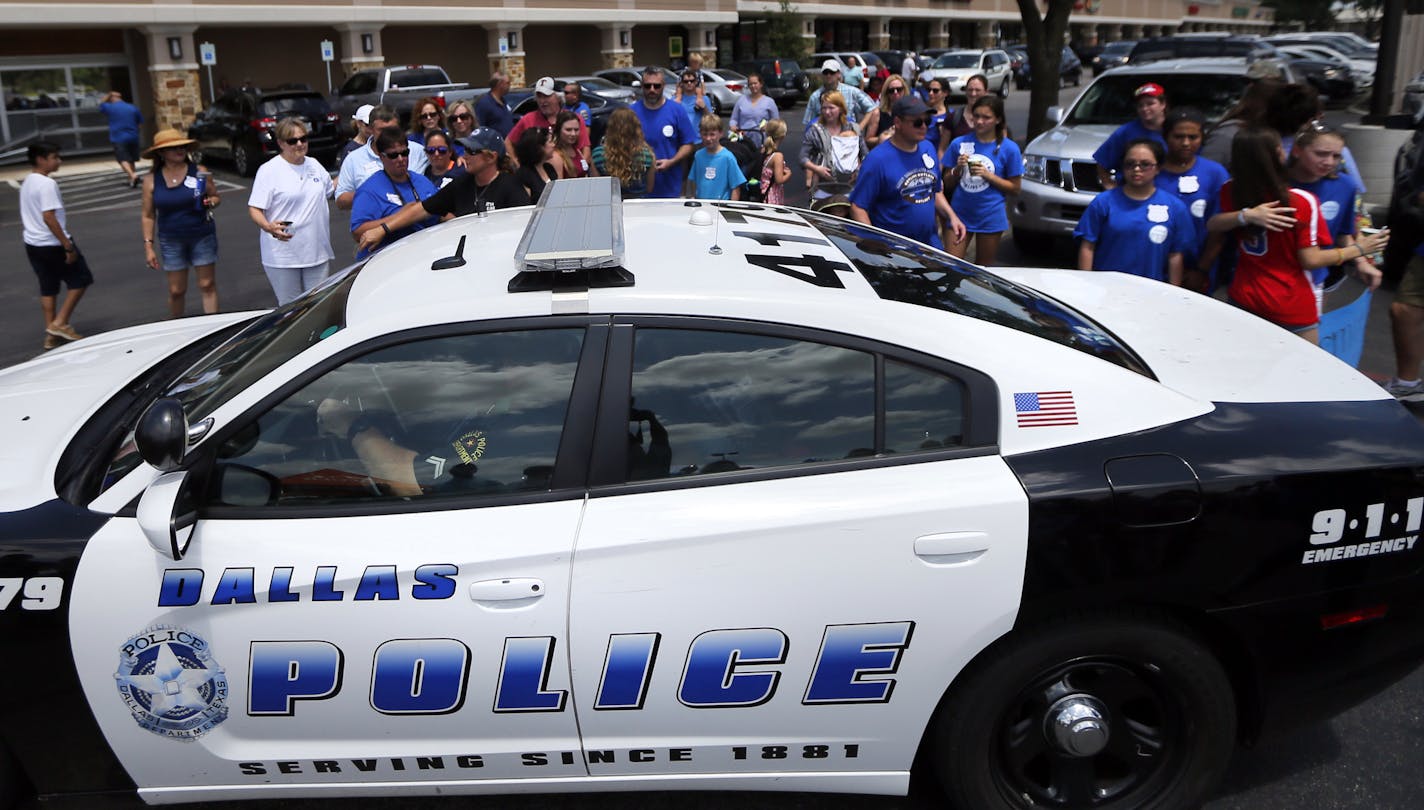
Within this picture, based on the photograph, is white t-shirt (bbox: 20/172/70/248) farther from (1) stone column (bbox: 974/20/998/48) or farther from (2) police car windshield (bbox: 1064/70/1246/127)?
(1) stone column (bbox: 974/20/998/48)

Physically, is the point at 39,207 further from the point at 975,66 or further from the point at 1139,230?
the point at 975,66

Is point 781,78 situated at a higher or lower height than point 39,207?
higher

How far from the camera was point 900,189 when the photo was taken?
247 inches

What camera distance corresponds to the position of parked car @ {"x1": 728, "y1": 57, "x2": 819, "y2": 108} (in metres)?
31.4

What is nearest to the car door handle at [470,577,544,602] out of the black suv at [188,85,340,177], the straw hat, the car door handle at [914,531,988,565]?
the car door handle at [914,531,988,565]

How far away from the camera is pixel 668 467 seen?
2.69 meters

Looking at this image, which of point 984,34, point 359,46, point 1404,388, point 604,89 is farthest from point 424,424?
point 984,34

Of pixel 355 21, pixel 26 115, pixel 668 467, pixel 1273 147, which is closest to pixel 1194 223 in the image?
pixel 1273 147

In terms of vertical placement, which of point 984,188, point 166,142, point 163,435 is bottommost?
point 163,435

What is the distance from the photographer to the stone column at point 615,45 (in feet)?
122

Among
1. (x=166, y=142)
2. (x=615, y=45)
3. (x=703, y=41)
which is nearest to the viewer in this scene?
(x=166, y=142)

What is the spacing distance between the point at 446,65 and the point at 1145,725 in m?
35.1

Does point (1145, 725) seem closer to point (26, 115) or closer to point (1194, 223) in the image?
point (1194, 223)

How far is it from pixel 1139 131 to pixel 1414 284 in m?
2.01
